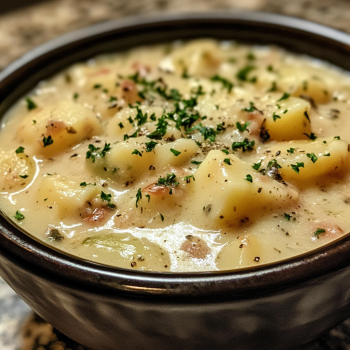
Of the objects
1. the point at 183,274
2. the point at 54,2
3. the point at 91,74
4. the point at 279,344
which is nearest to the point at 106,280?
the point at 183,274

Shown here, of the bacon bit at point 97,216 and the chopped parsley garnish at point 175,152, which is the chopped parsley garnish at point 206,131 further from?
the bacon bit at point 97,216

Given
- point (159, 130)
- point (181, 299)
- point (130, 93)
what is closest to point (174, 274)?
point (181, 299)

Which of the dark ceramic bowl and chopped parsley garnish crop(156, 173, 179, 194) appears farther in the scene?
chopped parsley garnish crop(156, 173, 179, 194)

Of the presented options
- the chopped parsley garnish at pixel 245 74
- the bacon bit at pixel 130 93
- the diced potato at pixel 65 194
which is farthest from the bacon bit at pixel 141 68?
the diced potato at pixel 65 194

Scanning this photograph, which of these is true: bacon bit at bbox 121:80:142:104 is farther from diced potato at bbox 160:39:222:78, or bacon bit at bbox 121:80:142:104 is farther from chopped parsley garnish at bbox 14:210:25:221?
chopped parsley garnish at bbox 14:210:25:221

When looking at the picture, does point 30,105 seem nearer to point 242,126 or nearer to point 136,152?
point 136,152

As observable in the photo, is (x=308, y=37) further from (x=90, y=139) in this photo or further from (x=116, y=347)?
(x=116, y=347)

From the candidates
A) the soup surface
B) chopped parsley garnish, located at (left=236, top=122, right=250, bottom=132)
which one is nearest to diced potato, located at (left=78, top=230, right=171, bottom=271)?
the soup surface

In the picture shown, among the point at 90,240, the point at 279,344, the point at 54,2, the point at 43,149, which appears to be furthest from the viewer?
the point at 54,2
